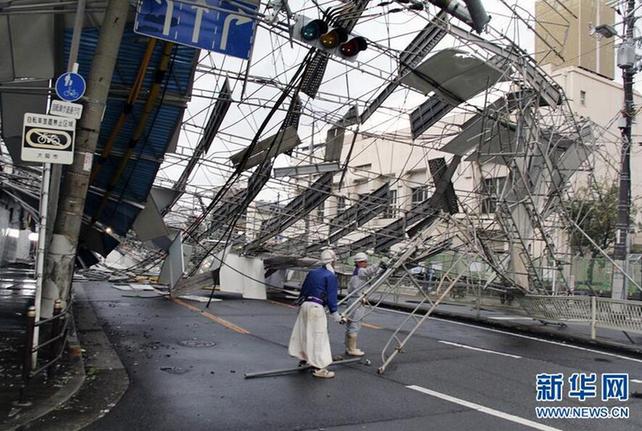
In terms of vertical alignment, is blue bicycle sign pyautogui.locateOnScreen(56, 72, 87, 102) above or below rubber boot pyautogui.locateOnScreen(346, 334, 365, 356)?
above

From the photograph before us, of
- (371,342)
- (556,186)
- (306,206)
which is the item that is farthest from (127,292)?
(556,186)

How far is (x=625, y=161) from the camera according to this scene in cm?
1550

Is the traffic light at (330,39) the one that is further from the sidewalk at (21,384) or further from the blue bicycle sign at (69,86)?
the sidewalk at (21,384)

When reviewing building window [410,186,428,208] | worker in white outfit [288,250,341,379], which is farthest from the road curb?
building window [410,186,428,208]

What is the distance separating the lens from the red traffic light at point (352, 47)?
338 inches

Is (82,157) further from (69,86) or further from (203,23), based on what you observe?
(203,23)

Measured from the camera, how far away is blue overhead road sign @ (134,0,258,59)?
26.2ft

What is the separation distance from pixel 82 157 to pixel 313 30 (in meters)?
4.13

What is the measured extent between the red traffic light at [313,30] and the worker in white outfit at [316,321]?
140 inches

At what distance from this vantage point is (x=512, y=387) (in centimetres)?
764

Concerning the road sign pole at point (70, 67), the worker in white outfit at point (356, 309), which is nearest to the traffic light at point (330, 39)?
the road sign pole at point (70, 67)

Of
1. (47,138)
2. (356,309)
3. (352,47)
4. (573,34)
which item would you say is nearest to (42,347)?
(47,138)

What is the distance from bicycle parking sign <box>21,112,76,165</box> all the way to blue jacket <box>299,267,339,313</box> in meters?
3.72

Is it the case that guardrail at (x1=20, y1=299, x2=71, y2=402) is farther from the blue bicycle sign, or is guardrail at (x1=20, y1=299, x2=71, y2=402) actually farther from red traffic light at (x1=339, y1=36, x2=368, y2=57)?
red traffic light at (x1=339, y1=36, x2=368, y2=57)
